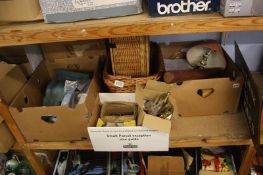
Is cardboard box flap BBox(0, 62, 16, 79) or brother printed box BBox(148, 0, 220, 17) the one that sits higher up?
brother printed box BBox(148, 0, 220, 17)

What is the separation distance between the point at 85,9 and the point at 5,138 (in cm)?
76

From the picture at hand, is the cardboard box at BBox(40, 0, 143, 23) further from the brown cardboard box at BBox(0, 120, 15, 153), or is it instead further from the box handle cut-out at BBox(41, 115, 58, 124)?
the brown cardboard box at BBox(0, 120, 15, 153)

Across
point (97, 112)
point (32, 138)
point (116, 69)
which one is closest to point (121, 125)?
point (97, 112)

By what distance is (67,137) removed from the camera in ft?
3.77

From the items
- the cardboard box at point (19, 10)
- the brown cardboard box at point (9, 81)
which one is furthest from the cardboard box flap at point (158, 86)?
the brown cardboard box at point (9, 81)

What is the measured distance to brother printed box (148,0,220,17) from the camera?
809mm

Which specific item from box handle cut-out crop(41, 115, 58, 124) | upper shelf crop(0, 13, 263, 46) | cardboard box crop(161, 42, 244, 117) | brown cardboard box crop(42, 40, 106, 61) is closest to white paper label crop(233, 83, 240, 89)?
cardboard box crop(161, 42, 244, 117)

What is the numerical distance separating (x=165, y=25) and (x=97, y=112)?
544 millimetres

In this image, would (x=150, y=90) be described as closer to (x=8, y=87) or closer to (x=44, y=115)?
(x=44, y=115)

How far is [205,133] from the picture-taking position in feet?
3.59

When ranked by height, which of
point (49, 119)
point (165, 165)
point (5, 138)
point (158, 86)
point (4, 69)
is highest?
point (4, 69)

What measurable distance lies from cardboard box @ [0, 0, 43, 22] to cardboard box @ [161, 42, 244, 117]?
0.63 meters

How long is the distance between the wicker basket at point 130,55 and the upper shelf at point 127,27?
0.17 m

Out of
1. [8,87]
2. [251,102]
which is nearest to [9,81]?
[8,87]
